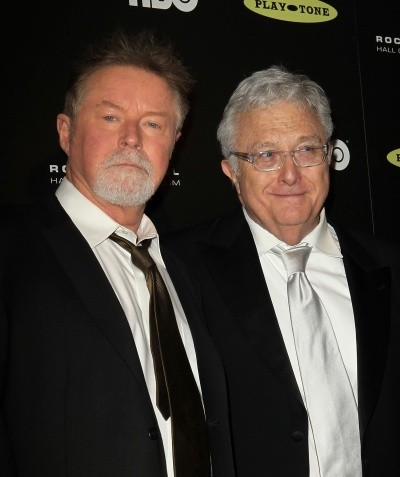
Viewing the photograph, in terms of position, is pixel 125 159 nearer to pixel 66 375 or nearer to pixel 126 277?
pixel 126 277

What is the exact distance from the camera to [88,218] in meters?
1.98

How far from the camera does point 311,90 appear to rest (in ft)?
8.07

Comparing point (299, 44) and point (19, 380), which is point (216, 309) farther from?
point (299, 44)

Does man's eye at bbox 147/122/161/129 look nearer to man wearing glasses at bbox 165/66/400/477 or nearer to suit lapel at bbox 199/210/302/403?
man wearing glasses at bbox 165/66/400/477

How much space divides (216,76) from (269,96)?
0.45m

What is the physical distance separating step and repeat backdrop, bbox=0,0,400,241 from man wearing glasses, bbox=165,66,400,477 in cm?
27

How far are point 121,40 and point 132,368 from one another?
119cm

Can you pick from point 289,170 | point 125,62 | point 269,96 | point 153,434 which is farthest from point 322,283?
point 125,62

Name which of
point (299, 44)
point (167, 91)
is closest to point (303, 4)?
point (299, 44)

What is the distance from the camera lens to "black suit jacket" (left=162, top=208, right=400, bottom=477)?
2.09 meters

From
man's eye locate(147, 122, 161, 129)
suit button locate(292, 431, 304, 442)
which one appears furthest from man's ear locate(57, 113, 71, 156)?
suit button locate(292, 431, 304, 442)

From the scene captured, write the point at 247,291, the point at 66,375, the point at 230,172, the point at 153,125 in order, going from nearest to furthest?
1. the point at 66,375
2. the point at 153,125
3. the point at 247,291
4. the point at 230,172

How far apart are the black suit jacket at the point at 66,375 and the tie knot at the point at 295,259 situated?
783mm

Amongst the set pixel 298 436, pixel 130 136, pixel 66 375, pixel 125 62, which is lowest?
pixel 298 436
